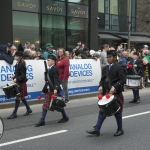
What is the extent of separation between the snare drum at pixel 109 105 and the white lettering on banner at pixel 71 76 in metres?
4.30

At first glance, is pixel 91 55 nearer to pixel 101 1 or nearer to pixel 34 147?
pixel 34 147

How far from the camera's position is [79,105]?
31.8 ft

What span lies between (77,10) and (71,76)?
9385 mm

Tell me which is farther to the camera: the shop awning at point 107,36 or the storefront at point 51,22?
the shop awning at point 107,36

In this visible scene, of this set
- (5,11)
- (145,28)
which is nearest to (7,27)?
(5,11)

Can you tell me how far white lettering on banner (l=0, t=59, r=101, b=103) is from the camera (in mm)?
9086

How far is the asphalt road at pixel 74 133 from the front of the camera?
17.6 feet

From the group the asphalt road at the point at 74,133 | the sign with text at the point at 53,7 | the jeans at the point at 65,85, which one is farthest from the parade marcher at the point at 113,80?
the sign with text at the point at 53,7

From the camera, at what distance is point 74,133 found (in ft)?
20.4

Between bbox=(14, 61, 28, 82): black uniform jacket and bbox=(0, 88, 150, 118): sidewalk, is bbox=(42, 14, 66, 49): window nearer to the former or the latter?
bbox=(0, 88, 150, 118): sidewalk

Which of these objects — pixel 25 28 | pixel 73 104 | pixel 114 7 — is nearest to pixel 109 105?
pixel 73 104

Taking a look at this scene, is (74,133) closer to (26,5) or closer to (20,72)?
(20,72)

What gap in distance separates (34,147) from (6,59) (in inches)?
173

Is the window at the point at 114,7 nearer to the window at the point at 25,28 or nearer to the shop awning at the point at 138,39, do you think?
the shop awning at the point at 138,39
